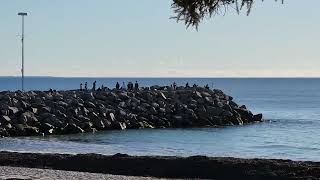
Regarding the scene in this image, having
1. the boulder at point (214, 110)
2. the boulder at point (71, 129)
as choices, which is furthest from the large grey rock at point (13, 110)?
the boulder at point (214, 110)

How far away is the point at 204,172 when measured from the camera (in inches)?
691

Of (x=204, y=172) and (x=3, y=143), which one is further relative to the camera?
(x=3, y=143)

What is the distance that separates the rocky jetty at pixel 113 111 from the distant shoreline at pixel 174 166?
15.5m

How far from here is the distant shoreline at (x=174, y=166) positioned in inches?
678

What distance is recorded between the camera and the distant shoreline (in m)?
17.2

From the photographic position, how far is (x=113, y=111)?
4266 cm

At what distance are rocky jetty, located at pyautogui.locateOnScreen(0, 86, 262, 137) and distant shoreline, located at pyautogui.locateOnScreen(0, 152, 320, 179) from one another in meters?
15.5

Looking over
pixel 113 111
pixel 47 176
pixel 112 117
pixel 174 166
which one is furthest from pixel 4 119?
pixel 47 176

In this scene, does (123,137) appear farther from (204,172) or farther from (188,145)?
(204,172)

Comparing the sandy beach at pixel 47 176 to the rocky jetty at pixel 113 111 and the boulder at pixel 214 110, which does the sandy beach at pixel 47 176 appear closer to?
the rocky jetty at pixel 113 111

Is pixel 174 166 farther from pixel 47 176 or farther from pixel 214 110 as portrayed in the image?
pixel 214 110

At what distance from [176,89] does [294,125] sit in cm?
904

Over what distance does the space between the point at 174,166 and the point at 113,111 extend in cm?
2448

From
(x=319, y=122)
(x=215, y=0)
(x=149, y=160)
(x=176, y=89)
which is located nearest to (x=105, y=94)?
(x=176, y=89)
